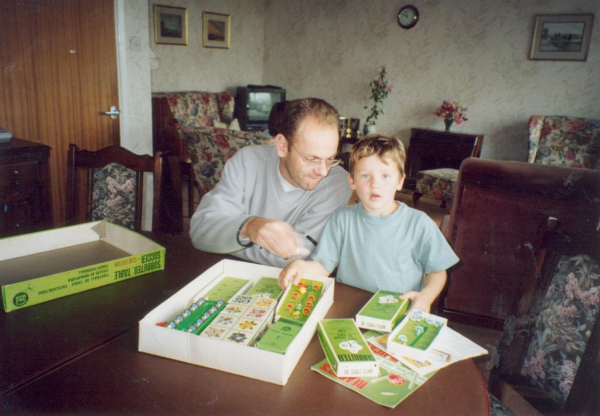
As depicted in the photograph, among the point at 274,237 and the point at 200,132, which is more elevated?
the point at 200,132

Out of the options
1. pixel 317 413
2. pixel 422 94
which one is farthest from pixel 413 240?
pixel 422 94

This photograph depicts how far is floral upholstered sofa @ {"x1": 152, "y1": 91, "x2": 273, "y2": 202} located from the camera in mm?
3092

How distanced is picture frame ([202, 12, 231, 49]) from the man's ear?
5.01 metres

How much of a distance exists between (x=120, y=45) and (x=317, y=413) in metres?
2.76

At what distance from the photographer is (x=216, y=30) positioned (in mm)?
6023

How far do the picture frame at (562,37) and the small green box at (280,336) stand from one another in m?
5.15

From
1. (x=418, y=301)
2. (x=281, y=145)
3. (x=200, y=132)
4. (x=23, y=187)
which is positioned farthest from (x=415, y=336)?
(x=200, y=132)

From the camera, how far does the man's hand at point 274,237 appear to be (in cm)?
122

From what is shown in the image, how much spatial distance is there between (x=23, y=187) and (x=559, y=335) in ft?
7.64

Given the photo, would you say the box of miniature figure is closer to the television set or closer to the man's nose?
the man's nose

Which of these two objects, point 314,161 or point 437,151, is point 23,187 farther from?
point 437,151

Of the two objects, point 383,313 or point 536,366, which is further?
point 536,366

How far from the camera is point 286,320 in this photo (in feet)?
2.90

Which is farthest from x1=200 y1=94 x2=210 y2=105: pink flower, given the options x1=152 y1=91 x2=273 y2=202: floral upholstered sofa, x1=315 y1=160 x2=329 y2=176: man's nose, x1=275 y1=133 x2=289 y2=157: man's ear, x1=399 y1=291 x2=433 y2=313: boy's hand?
x1=399 y1=291 x2=433 y2=313: boy's hand
